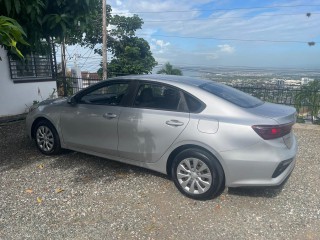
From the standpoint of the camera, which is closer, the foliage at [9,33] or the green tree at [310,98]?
the foliage at [9,33]

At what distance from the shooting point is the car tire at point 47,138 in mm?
4945

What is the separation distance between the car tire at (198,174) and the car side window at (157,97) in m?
0.67

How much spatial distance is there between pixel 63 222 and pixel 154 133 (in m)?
1.54

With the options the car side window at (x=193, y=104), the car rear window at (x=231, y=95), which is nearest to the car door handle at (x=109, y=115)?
the car side window at (x=193, y=104)

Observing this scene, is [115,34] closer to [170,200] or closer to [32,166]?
[32,166]

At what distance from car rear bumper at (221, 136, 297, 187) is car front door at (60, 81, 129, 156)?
1.73 m

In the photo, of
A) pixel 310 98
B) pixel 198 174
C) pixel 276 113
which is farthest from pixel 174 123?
pixel 310 98

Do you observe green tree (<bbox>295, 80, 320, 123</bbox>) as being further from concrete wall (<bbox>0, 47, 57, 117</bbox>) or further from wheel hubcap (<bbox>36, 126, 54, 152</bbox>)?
concrete wall (<bbox>0, 47, 57, 117</bbox>)

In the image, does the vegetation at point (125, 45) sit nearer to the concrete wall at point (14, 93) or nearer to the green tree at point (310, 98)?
the concrete wall at point (14, 93)

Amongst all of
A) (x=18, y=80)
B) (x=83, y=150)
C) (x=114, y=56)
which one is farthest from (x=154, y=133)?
(x=114, y=56)

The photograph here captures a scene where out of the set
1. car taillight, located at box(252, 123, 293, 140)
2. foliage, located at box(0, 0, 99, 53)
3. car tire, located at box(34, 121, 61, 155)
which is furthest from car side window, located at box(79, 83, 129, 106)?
car taillight, located at box(252, 123, 293, 140)

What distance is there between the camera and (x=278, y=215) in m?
3.35

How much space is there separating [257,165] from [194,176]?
775 mm

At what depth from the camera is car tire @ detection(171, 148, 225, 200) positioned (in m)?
3.47
